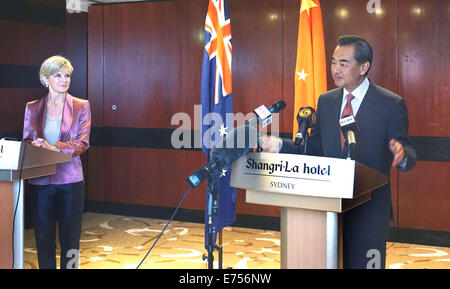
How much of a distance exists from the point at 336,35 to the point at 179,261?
121 inches

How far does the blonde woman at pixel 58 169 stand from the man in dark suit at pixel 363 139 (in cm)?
170

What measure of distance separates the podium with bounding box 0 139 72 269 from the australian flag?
1.70m

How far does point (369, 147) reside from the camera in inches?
113

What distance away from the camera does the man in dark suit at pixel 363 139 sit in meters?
2.66

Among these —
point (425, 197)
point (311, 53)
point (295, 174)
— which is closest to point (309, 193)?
point (295, 174)

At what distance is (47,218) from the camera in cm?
374

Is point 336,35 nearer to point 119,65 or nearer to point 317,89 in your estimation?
point 317,89

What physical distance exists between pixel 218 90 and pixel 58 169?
61.4 inches

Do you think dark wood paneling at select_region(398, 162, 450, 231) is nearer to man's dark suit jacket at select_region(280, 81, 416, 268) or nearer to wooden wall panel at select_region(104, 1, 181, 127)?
wooden wall panel at select_region(104, 1, 181, 127)

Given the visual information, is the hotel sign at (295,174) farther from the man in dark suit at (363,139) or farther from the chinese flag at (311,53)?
the chinese flag at (311,53)

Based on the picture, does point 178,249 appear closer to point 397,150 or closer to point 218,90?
point 218,90
